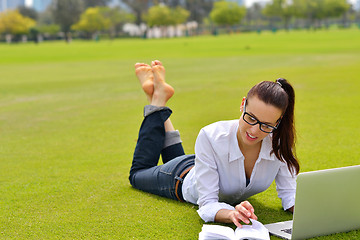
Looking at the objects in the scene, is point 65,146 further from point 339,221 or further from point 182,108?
point 339,221

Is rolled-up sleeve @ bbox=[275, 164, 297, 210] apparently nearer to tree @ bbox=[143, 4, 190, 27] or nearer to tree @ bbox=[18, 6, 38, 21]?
tree @ bbox=[143, 4, 190, 27]

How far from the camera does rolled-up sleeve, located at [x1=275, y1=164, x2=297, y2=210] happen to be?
3.95 meters

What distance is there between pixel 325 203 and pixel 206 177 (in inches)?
32.1

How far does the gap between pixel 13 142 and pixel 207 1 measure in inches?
5346

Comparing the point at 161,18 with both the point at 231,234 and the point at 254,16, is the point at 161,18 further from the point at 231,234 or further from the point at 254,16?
the point at 231,234

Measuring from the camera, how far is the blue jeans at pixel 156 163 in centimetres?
436

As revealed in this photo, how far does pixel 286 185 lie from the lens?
3.97 metres

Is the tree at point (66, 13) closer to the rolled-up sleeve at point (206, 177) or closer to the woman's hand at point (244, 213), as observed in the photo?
the rolled-up sleeve at point (206, 177)

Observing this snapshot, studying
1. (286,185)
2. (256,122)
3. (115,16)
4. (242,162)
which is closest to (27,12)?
(115,16)

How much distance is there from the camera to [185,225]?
378 cm

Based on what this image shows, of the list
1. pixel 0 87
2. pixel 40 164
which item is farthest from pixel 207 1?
pixel 40 164

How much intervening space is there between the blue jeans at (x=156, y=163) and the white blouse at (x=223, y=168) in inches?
18.7

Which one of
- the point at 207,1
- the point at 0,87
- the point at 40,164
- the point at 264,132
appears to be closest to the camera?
the point at 264,132

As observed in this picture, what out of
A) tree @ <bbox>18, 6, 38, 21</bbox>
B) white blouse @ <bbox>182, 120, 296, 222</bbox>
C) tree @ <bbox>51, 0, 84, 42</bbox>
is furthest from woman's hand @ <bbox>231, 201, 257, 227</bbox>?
tree @ <bbox>18, 6, 38, 21</bbox>
